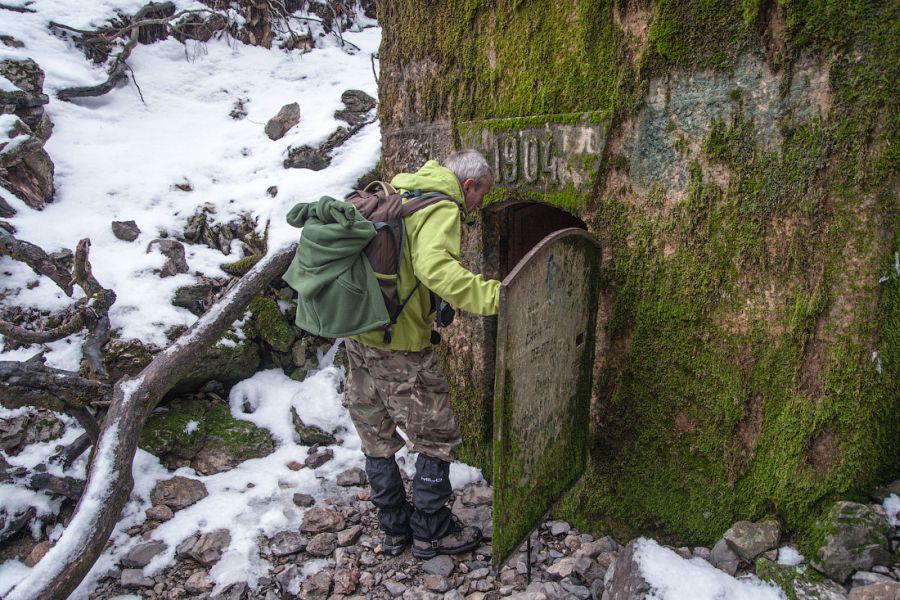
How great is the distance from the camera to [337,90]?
27.3ft

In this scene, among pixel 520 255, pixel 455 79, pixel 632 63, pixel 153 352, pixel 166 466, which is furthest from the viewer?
pixel 153 352

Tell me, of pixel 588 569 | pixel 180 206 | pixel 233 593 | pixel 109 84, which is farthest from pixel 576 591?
pixel 109 84

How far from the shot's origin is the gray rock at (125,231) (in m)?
5.55

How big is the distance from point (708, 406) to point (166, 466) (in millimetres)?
3532

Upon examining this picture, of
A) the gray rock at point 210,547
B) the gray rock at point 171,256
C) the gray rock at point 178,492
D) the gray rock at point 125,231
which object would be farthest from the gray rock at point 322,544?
the gray rock at point 125,231

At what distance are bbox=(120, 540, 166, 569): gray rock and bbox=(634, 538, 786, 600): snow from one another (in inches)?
102

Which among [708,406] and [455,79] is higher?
[455,79]

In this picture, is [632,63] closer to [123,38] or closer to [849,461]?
[849,461]

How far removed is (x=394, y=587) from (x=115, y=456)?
1.69 meters

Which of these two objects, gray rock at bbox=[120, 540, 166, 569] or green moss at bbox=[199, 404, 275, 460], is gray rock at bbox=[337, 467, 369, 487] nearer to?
green moss at bbox=[199, 404, 275, 460]

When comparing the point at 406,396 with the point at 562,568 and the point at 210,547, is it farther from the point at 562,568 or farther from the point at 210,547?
the point at 210,547

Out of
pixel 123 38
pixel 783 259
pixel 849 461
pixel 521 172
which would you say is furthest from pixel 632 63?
pixel 123 38

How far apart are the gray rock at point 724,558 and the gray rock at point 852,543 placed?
0.27 meters

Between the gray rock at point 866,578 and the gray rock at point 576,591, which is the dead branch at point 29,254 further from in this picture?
the gray rock at point 866,578
